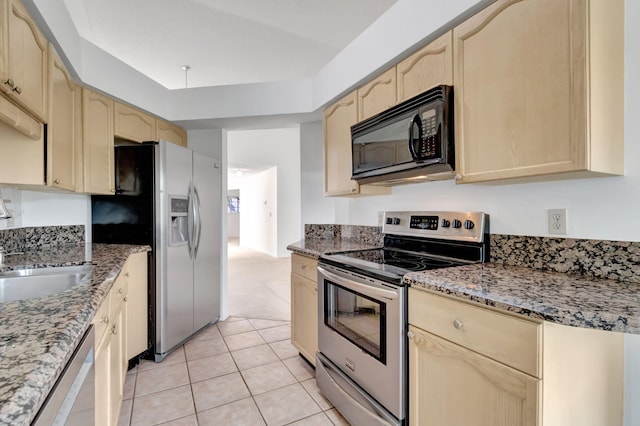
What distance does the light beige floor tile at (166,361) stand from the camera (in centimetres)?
236

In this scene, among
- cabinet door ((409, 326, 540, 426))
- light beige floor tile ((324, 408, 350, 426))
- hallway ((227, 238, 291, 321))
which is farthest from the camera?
hallway ((227, 238, 291, 321))

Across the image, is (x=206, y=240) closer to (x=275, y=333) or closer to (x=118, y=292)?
(x=275, y=333)

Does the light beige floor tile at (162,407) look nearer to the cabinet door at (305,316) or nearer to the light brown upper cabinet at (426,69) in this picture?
the cabinet door at (305,316)

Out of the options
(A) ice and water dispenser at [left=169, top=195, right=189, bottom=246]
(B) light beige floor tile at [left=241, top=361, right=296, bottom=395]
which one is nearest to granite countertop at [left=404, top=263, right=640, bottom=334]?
(B) light beige floor tile at [left=241, top=361, right=296, bottom=395]

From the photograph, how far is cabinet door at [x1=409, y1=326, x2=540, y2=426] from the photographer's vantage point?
0.95 m

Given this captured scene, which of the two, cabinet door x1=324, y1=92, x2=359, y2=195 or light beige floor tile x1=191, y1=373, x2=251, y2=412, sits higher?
cabinet door x1=324, y1=92, x2=359, y2=195

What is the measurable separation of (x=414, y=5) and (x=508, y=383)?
1821 mm

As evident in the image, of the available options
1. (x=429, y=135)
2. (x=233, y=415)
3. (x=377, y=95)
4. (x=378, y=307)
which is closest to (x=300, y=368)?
(x=233, y=415)

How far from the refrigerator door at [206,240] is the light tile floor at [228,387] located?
30 cm

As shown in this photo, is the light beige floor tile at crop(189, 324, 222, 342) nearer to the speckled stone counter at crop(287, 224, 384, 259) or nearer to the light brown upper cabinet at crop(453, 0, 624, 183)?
the speckled stone counter at crop(287, 224, 384, 259)

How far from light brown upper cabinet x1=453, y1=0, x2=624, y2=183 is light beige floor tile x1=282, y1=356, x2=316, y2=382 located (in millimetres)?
1772

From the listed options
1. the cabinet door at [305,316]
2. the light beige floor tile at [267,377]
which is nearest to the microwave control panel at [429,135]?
the cabinet door at [305,316]

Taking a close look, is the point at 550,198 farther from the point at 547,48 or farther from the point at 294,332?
the point at 294,332

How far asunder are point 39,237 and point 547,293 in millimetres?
3119
